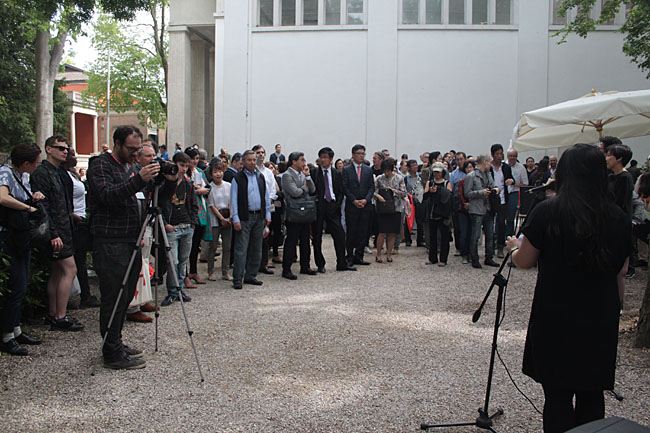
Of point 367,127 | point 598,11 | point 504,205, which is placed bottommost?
point 504,205

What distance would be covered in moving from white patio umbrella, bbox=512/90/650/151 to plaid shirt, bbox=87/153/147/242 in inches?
280

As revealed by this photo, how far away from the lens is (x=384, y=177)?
11523 millimetres

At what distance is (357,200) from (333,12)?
14.4 meters

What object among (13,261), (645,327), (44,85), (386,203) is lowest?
(645,327)

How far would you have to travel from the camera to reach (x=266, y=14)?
914 inches

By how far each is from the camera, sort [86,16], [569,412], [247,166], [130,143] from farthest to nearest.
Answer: [86,16], [247,166], [130,143], [569,412]

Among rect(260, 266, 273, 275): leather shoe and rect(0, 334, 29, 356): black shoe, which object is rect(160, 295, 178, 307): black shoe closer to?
rect(0, 334, 29, 356): black shoe

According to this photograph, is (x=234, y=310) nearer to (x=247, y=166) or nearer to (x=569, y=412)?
(x=247, y=166)

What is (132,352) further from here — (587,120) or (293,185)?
(587,120)

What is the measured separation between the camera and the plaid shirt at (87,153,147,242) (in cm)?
496

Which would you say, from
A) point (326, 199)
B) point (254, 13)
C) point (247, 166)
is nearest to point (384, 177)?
point (326, 199)

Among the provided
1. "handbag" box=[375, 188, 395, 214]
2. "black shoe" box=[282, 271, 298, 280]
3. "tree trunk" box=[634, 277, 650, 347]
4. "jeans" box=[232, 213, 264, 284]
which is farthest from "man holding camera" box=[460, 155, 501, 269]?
"tree trunk" box=[634, 277, 650, 347]

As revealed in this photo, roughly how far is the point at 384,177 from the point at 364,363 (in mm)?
6599

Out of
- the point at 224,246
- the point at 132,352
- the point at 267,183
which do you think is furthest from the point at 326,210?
the point at 132,352
